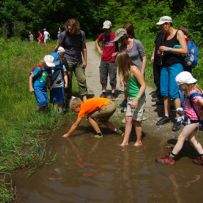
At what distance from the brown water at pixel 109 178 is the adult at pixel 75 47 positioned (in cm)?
246

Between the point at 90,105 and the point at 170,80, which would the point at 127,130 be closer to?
the point at 90,105

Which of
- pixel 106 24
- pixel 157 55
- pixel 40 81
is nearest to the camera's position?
pixel 40 81

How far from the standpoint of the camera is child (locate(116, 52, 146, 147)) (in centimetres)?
655

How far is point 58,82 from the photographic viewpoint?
8.45m

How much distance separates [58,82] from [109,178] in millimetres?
3203

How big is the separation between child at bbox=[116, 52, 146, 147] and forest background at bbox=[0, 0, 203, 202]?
57.2 inches

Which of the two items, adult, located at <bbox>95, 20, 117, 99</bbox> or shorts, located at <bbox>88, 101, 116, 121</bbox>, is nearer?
shorts, located at <bbox>88, 101, 116, 121</bbox>

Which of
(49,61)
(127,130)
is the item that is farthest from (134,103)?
(49,61)

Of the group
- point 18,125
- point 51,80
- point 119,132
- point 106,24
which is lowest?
point 119,132

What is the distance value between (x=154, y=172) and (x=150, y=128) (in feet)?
6.98

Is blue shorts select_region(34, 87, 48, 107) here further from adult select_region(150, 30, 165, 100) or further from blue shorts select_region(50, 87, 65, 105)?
adult select_region(150, 30, 165, 100)

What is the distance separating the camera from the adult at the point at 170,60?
23.9ft

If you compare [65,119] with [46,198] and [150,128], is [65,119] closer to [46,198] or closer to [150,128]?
[150,128]

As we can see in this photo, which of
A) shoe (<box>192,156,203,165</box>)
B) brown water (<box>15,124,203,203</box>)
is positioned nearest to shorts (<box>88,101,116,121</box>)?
brown water (<box>15,124,203,203</box>)
